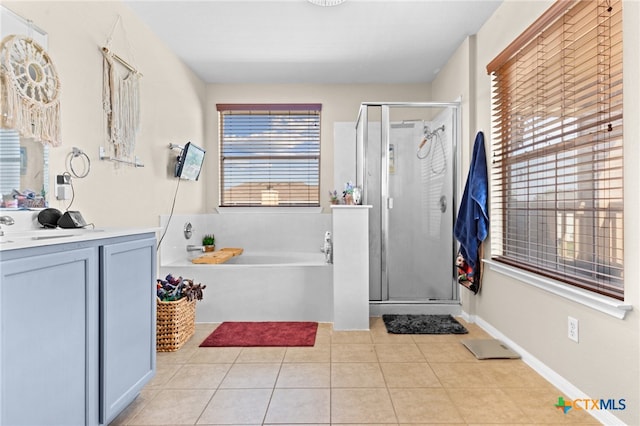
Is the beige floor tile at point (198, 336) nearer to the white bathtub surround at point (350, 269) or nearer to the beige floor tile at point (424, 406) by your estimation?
the white bathtub surround at point (350, 269)

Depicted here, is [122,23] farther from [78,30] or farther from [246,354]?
[246,354]

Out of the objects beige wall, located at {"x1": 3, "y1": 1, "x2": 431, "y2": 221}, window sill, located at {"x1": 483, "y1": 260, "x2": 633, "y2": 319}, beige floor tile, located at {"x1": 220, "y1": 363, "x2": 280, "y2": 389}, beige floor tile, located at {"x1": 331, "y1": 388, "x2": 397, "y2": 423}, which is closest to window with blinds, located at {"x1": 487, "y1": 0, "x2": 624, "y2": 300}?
window sill, located at {"x1": 483, "y1": 260, "x2": 633, "y2": 319}

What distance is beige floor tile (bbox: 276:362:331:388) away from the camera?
2035 mm

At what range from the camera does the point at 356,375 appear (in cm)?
214

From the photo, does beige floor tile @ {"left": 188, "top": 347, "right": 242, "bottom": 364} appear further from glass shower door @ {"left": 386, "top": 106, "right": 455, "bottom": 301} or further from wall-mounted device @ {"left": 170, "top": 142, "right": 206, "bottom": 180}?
wall-mounted device @ {"left": 170, "top": 142, "right": 206, "bottom": 180}

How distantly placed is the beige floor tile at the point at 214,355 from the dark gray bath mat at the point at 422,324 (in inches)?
49.4

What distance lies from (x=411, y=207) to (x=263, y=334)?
173 centimetres

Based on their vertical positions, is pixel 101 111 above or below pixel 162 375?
above

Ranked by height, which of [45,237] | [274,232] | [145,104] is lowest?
[274,232]

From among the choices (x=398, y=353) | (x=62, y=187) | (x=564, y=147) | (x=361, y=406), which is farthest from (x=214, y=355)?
(x=564, y=147)

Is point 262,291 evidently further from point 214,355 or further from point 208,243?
point 208,243

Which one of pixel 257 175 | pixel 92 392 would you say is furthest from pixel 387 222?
pixel 92 392

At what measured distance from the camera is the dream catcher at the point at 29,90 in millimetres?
1546

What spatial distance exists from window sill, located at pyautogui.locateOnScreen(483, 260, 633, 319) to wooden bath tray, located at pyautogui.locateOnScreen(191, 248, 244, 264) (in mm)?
2441
